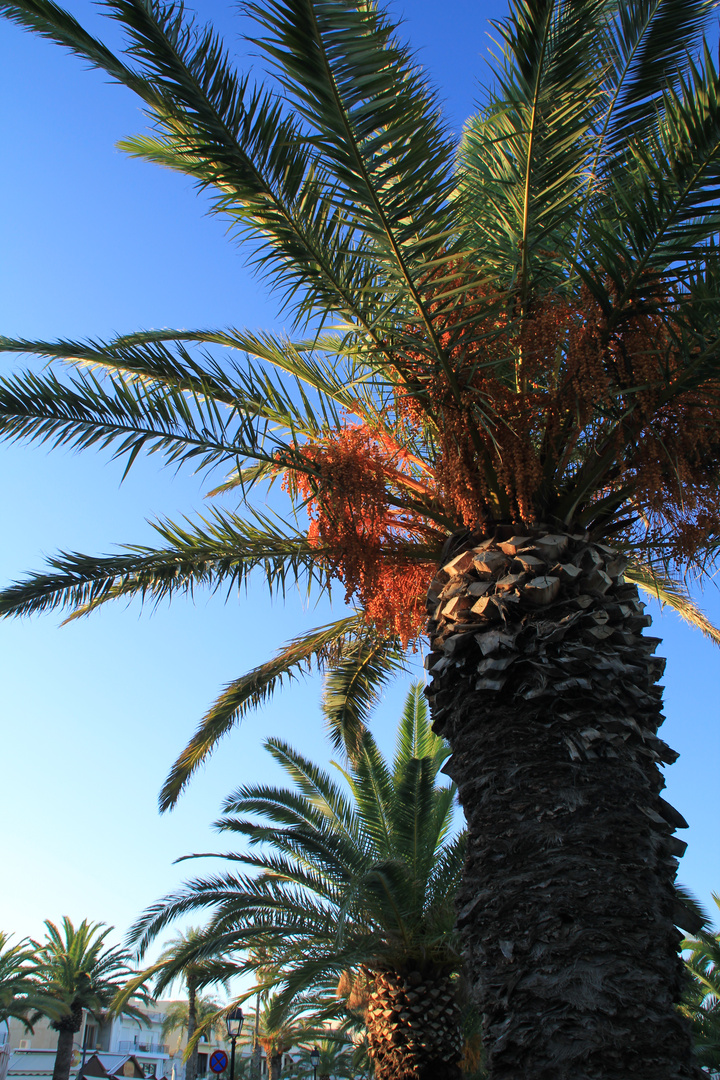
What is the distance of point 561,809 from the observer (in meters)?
4.38

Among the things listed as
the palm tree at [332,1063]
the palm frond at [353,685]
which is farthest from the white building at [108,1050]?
the palm frond at [353,685]

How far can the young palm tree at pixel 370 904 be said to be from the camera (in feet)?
38.6

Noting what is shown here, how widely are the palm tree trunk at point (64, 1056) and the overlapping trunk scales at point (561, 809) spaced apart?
29042mm

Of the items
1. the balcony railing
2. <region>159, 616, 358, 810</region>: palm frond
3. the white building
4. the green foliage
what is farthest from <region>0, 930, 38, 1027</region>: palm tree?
the balcony railing

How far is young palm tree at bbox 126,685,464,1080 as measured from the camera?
11.8 metres

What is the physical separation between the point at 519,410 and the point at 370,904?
8.81 metres

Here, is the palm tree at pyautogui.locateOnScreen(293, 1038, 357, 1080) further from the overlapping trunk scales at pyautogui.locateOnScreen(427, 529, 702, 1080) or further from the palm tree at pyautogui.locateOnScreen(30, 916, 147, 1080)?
the overlapping trunk scales at pyautogui.locateOnScreen(427, 529, 702, 1080)

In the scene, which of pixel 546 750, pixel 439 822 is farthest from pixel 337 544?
pixel 439 822

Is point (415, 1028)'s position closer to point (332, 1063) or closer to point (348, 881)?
point (348, 881)

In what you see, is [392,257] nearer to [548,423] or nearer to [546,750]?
[548,423]

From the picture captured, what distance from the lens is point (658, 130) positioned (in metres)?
5.82

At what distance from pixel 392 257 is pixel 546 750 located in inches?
120

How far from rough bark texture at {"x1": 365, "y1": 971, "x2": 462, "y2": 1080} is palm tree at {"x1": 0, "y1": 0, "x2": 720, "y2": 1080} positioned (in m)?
8.35

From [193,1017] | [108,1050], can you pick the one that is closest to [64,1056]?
[193,1017]
